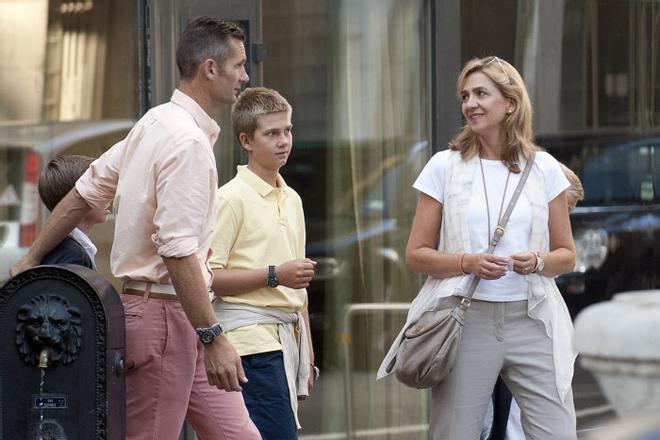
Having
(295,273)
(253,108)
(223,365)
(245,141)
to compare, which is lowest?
(223,365)

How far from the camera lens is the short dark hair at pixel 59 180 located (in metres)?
4.98

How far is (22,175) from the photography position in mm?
6988

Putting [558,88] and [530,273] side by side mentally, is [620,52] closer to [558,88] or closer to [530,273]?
[558,88]

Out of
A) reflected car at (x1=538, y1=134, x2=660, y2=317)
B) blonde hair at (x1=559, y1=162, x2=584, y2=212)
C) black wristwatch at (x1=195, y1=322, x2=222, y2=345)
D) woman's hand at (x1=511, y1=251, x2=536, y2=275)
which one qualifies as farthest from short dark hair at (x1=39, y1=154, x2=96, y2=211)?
reflected car at (x1=538, y1=134, x2=660, y2=317)

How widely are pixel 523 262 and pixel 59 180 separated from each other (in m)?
1.68

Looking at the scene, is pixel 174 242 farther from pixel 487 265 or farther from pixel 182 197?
pixel 487 265

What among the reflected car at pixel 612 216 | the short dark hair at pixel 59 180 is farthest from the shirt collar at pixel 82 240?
the reflected car at pixel 612 216

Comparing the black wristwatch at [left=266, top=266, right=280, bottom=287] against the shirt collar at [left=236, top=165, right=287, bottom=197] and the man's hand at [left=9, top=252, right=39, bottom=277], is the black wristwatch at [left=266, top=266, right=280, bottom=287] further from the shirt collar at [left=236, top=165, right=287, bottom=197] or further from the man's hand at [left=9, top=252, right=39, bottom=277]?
the man's hand at [left=9, top=252, right=39, bottom=277]

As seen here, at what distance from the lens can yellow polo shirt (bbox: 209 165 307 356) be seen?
537cm

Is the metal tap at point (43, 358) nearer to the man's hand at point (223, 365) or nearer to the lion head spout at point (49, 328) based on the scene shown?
the lion head spout at point (49, 328)

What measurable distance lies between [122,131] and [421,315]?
2.46 m

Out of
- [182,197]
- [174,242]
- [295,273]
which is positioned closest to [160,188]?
[182,197]

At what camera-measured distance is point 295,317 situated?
5527 millimetres

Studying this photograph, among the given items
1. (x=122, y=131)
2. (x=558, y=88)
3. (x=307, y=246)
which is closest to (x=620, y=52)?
(x=558, y=88)
